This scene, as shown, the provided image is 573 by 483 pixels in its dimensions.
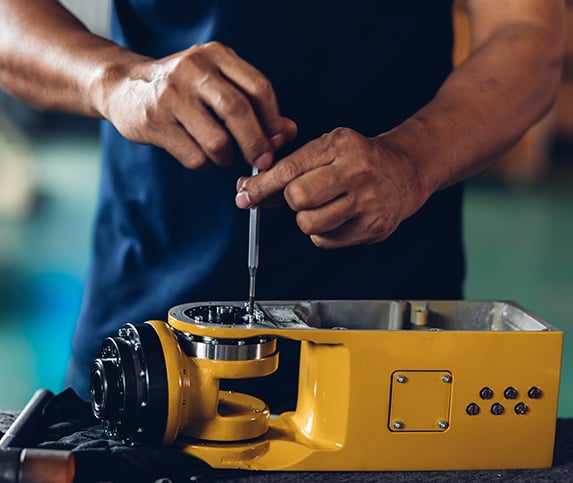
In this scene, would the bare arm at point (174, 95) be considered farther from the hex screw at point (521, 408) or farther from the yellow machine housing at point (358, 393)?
the hex screw at point (521, 408)

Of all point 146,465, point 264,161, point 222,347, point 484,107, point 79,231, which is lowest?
point 146,465

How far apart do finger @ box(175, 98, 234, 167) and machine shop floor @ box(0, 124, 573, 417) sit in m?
1.66

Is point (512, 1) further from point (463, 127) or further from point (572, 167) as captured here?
point (572, 167)

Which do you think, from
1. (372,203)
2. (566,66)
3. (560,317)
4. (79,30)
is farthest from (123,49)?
(566,66)

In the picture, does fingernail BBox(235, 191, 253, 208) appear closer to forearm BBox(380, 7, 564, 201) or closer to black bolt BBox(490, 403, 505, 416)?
forearm BBox(380, 7, 564, 201)

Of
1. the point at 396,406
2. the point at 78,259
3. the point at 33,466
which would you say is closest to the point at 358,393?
the point at 396,406

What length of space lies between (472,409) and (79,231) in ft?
12.6

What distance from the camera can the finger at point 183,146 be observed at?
1024mm

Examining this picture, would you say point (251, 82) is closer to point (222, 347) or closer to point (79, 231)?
point (222, 347)

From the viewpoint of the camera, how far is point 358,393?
100 cm

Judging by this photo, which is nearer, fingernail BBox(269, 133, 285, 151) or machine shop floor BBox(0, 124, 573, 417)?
fingernail BBox(269, 133, 285, 151)

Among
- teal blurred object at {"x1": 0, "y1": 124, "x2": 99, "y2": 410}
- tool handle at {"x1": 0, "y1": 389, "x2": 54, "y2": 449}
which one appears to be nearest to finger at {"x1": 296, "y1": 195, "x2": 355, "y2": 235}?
tool handle at {"x1": 0, "y1": 389, "x2": 54, "y2": 449}

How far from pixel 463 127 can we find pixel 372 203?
22cm

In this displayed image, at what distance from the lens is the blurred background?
3307 mm
